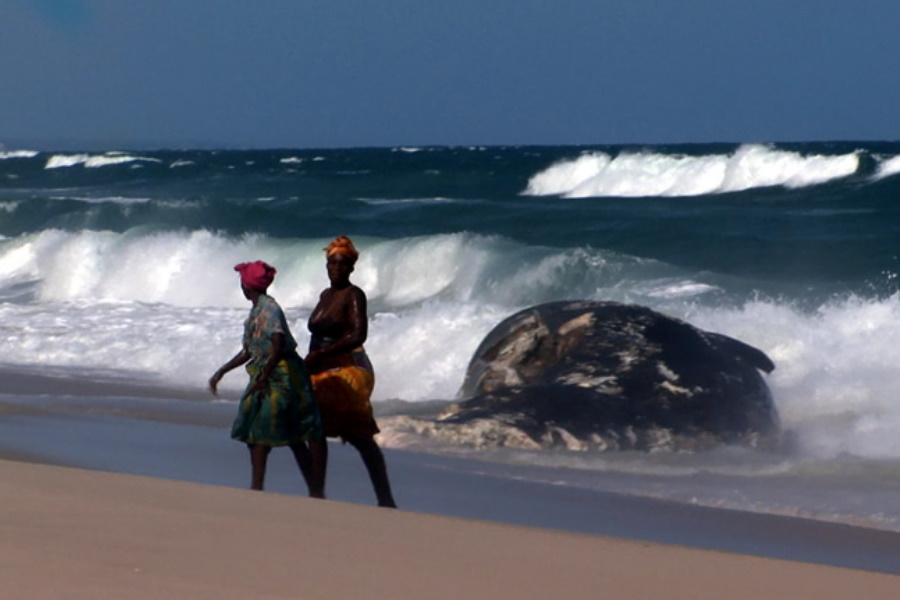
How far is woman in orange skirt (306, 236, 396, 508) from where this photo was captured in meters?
6.86

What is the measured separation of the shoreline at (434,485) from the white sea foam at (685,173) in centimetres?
3176

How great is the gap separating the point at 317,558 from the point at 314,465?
1.65m

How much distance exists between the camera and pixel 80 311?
19.1 m

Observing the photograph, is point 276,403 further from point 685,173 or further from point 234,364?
point 685,173

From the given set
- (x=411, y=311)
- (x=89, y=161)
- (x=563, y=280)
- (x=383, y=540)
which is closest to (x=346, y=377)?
(x=383, y=540)

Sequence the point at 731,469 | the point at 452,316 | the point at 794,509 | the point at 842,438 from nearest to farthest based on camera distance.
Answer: the point at 794,509
the point at 731,469
the point at 842,438
the point at 452,316

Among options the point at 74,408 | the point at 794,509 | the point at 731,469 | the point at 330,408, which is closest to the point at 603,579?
the point at 330,408

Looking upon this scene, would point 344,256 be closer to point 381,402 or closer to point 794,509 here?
point 794,509

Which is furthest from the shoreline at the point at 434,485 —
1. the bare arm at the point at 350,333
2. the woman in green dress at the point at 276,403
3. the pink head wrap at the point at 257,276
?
the pink head wrap at the point at 257,276

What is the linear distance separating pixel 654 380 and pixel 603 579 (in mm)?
5177

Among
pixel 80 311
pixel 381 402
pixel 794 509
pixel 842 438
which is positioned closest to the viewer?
pixel 794 509

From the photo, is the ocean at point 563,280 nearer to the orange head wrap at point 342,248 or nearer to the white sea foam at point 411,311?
the white sea foam at point 411,311

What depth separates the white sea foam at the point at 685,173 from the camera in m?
41.0

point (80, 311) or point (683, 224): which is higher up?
point (683, 224)
